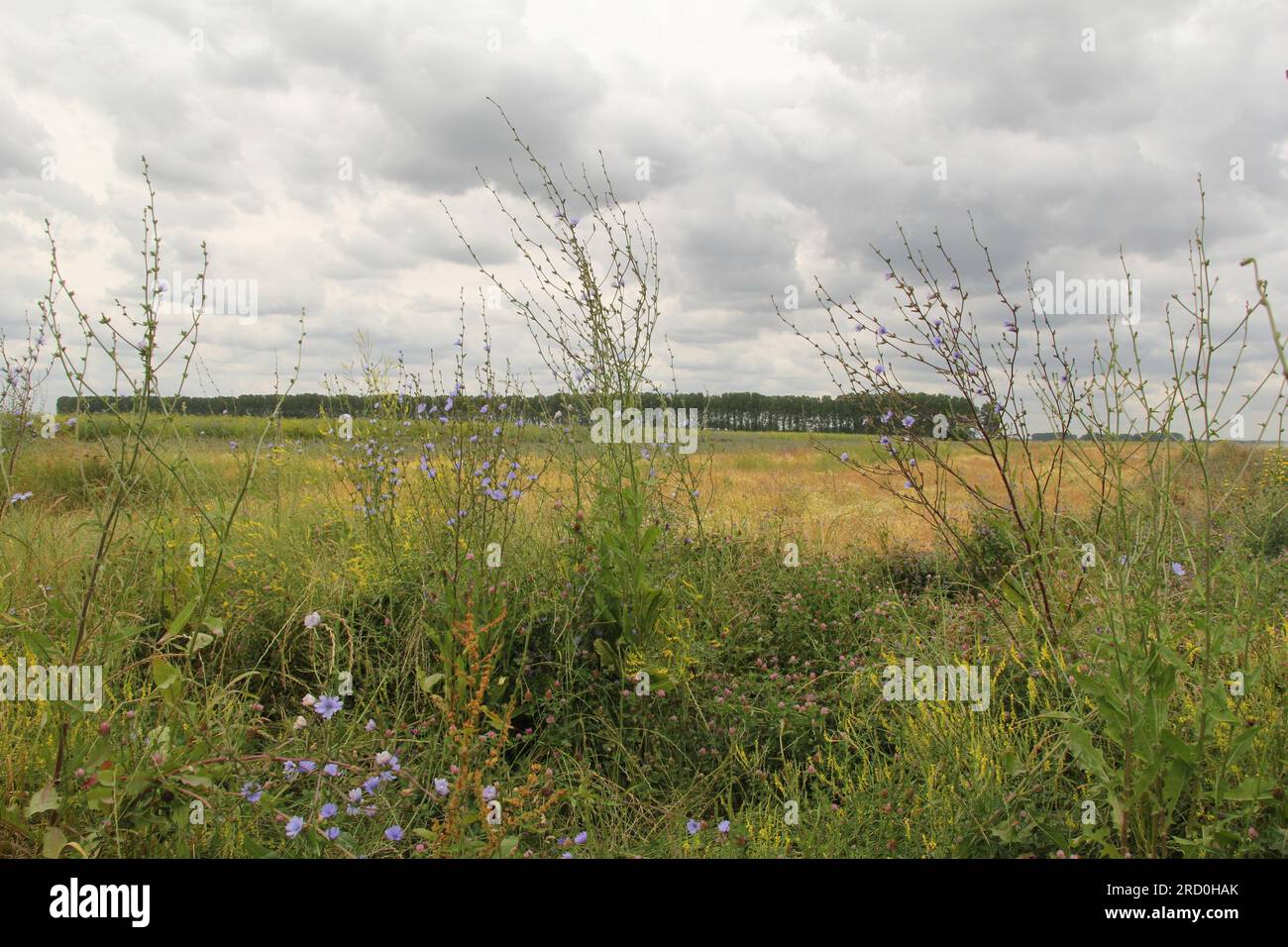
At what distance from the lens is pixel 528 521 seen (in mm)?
4945

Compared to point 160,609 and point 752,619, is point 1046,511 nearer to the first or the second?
point 752,619

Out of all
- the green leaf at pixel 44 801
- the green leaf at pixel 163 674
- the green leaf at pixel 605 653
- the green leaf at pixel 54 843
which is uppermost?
the green leaf at pixel 163 674

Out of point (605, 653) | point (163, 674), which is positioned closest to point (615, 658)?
point (605, 653)

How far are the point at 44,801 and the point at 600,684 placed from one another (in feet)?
6.47

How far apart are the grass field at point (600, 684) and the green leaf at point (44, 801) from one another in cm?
5

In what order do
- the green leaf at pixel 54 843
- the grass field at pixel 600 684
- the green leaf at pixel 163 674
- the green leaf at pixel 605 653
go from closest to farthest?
the green leaf at pixel 54 843, the grass field at pixel 600 684, the green leaf at pixel 163 674, the green leaf at pixel 605 653

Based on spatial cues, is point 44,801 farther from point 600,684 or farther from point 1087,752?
point 1087,752

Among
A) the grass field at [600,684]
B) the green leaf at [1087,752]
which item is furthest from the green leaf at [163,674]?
the green leaf at [1087,752]

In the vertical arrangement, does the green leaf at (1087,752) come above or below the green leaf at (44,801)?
above

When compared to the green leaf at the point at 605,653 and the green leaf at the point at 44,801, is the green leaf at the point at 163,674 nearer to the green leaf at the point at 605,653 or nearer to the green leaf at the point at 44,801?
the green leaf at the point at 44,801

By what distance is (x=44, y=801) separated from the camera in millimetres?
2139

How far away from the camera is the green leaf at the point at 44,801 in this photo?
2123mm
